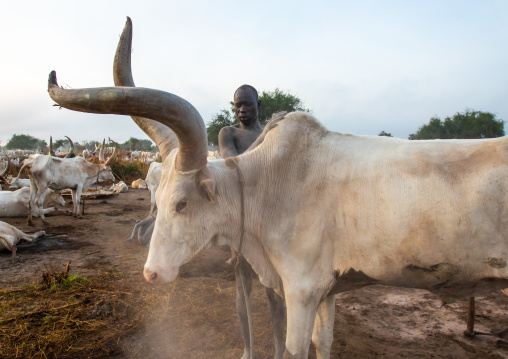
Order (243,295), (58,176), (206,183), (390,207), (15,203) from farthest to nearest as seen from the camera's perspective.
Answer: (58,176)
(15,203)
(243,295)
(206,183)
(390,207)

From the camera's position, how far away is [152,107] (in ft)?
5.80

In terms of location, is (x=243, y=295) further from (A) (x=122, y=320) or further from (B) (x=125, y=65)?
(B) (x=125, y=65)

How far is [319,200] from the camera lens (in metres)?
1.93

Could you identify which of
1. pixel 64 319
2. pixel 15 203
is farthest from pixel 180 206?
pixel 15 203

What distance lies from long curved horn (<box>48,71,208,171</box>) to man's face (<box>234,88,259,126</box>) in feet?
3.74

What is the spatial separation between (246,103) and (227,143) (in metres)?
0.43

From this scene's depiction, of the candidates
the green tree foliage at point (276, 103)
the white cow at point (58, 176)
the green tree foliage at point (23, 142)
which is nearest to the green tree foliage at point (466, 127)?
the green tree foliage at point (276, 103)

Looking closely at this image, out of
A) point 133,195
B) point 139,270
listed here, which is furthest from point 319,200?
point 133,195

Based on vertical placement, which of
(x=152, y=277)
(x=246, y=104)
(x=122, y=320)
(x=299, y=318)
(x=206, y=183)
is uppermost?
(x=246, y=104)

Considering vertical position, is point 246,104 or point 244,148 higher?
point 246,104

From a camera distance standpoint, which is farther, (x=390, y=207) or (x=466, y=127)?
(x=466, y=127)

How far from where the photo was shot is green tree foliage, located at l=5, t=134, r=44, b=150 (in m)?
71.9

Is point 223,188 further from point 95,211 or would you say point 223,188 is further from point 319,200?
point 95,211

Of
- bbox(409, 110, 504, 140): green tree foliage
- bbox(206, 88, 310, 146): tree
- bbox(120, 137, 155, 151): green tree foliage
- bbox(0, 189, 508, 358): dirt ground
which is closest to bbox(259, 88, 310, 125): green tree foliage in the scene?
bbox(206, 88, 310, 146): tree
